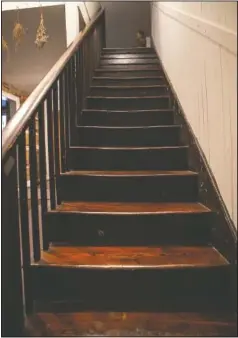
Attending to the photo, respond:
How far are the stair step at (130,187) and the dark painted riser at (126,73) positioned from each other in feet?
8.65

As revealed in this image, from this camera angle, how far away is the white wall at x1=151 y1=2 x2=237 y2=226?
1.68 meters

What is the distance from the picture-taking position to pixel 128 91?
13.8ft

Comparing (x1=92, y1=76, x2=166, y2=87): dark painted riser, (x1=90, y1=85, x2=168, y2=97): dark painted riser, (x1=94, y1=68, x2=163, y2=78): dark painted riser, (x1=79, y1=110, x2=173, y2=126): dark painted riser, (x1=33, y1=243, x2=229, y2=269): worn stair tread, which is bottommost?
(x1=33, y1=243, x2=229, y2=269): worn stair tread

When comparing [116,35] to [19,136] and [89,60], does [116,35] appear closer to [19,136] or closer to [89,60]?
[89,60]

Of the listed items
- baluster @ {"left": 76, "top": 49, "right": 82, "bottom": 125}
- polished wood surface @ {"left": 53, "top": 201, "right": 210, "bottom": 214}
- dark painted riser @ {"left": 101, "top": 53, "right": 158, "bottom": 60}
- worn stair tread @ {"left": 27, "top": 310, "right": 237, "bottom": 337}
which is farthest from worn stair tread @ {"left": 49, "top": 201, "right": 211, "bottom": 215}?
dark painted riser @ {"left": 101, "top": 53, "right": 158, "bottom": 60}

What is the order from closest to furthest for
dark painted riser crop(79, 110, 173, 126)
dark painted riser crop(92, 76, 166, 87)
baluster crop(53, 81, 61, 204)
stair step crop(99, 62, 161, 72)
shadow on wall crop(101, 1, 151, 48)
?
baluster crop(53, 81, 61, 204), dark painted riser crop(79, 110, 173, 126), dark painted riser crop(92, 76, 166, 87), stair step crop(99, 62, 161, 72), shadow on wall crop(101, 1, 151, 48)

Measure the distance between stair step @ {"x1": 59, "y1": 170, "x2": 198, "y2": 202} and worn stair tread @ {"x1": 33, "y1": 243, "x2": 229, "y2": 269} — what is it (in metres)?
0.43

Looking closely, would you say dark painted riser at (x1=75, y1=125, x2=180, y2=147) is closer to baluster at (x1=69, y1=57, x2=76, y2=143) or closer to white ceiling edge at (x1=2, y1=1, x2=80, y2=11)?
baluster at (x1=69, y1=57, x2=76, y2=143)

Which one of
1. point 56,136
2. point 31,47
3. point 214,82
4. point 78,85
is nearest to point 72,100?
point 78,85

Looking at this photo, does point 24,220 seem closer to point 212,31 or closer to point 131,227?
point 131,227

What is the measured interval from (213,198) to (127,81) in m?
2.80

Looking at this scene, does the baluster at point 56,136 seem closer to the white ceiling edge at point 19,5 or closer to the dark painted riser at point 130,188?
the dark painted riser at point 130,188

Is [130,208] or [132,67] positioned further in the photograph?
[132,67]

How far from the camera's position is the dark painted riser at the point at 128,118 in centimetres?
350
